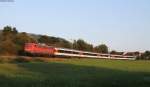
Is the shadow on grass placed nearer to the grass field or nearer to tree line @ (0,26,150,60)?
the grass field

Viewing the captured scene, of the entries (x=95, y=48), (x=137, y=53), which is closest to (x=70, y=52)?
(x=95, y=48)

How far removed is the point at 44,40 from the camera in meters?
122

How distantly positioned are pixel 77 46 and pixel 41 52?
55438 mm

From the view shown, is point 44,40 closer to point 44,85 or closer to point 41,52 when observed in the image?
point 41,52

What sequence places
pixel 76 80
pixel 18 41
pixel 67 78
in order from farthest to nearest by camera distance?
pixel 18 41 < pixel 67 78 < pixel 76 80

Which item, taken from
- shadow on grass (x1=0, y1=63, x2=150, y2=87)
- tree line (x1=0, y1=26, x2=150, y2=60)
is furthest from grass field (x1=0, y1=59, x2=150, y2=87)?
tree line (x1=0, y1=26, x2=150, y2=60)

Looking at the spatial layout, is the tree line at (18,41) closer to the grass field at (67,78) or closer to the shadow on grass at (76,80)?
the grass field at (67,78)

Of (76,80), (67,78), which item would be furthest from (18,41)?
(76,80)

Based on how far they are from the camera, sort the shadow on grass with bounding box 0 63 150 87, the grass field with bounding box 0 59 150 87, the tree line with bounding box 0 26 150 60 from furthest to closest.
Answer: the tree line with bounding box 0 26 150 60 < the grass field with bounding box 0 59 150 87 < the shadow on grass with bounding box 0 63 150 87

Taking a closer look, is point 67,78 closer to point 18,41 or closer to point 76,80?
point 76,80

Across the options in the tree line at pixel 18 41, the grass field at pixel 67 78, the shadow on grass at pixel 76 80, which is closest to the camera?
the shadow on grass at pixel 76 80

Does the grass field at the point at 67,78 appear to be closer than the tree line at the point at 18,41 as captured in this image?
Yes

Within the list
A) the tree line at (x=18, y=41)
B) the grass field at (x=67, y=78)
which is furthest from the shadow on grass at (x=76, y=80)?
the tree line at (x=18, y=41)

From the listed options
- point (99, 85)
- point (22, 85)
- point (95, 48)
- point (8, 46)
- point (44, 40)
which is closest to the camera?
point (22, 85)
